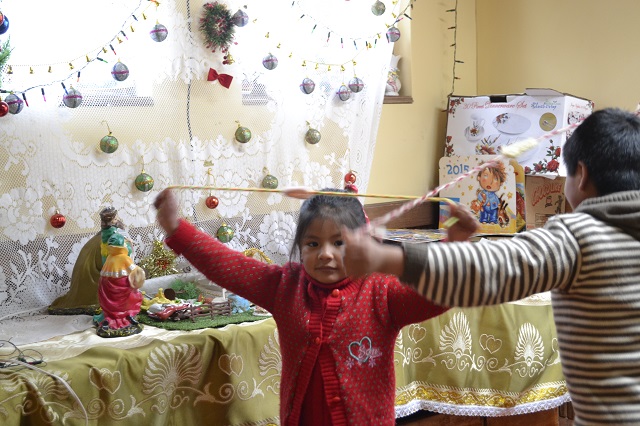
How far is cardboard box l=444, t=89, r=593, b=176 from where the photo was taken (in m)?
2.54

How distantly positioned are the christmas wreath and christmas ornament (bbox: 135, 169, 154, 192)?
41 centimetres

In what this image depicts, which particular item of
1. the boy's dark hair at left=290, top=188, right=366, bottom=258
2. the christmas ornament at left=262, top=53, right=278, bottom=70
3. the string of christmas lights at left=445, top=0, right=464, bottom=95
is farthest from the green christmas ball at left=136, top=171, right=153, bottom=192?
the string of christmas lights at left=445, top=0, right=464, bottom=95

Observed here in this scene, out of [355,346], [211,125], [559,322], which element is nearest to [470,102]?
[211,125]

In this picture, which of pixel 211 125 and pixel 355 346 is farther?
pixel 211 125

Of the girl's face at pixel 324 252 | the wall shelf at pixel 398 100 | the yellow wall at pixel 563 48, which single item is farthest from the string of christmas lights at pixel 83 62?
the yellow wall at pixel 563 48

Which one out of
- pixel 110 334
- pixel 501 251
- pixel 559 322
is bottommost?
pixel 110 334

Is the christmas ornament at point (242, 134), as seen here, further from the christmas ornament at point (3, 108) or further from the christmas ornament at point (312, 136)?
the christmas ornament at point (3, 108)

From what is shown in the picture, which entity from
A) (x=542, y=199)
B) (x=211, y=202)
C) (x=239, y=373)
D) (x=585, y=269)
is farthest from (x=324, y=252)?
(x=542, y=199)

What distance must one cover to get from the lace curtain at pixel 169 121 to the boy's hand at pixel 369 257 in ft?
3.62

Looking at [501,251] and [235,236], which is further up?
[501,251]

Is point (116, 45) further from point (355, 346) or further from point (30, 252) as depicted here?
point (355, 346)

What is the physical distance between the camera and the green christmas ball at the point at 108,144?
6.23 feet

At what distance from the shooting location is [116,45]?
1.92 metres

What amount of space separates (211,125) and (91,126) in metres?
0.35
